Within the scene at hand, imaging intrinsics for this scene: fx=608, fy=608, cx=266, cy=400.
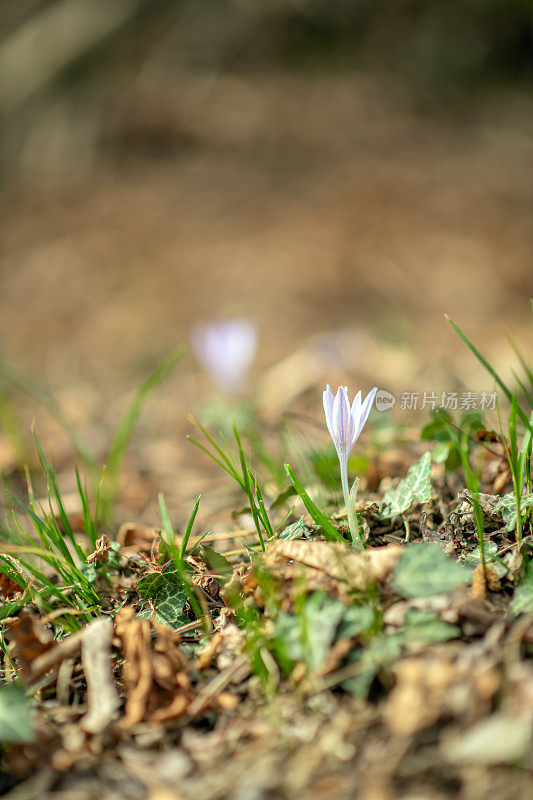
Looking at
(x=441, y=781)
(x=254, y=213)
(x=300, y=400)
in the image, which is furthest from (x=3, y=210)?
(x=441, y=781)

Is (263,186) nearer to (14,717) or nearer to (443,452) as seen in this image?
(443,452)

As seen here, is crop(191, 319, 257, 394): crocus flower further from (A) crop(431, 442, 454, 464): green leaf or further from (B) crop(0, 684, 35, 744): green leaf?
(B) crop(0, 684, 35, 744): green leaf

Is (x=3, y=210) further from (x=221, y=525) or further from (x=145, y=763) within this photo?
(x=145, y=763)

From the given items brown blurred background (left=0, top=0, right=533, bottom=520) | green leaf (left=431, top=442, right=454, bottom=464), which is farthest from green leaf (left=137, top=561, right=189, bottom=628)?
brown blurred background (left=0, top=0, right=533, bottom=520)

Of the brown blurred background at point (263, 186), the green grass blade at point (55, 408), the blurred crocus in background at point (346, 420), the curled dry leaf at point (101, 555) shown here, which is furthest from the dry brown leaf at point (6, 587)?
the brown blurred background at point (263, 186)

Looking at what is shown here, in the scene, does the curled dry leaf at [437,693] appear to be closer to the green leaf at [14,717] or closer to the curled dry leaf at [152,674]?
the curled dry leaf at [152,674]

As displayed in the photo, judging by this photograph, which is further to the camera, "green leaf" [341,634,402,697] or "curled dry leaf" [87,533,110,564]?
"curled dry leaf" [87,533,110,564]
